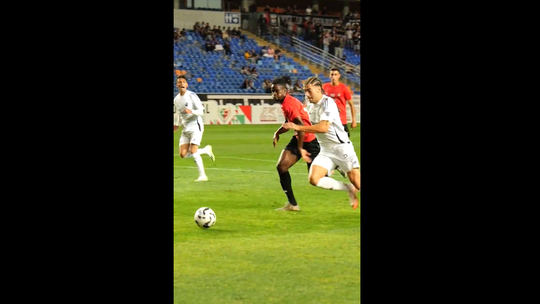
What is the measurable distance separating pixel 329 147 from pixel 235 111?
867 inches

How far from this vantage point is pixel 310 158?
1031cm

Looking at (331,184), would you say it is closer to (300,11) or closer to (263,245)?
(263,245)

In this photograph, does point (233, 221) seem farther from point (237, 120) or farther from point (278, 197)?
point (237, 120)

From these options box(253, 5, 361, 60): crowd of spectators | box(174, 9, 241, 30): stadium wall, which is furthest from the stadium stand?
box(253, 5, 361, 60): crowd of spectators

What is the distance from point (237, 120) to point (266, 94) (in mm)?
3441

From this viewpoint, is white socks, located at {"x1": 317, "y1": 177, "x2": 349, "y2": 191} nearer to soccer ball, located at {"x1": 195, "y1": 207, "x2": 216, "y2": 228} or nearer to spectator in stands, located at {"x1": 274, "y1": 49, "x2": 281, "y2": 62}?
soccer ball, located at {"x1": 195, "y1": 207, "x2": 216, "y2": 228}

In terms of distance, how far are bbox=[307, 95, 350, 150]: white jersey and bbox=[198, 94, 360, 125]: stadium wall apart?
826 inches

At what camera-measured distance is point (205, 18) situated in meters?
40.4

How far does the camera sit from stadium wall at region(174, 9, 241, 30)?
39.4 m

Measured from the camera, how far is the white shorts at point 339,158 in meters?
9.32

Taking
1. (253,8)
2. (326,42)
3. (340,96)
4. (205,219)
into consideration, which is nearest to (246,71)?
(253,8)

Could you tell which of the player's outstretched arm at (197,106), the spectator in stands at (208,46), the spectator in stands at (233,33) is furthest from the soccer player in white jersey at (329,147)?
the spectator in stands at (233,33)

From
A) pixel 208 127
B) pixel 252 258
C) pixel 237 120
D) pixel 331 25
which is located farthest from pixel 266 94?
pixel 252 258

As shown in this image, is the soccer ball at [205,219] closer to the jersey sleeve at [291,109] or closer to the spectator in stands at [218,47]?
the jersey sleeve at [291,109]
